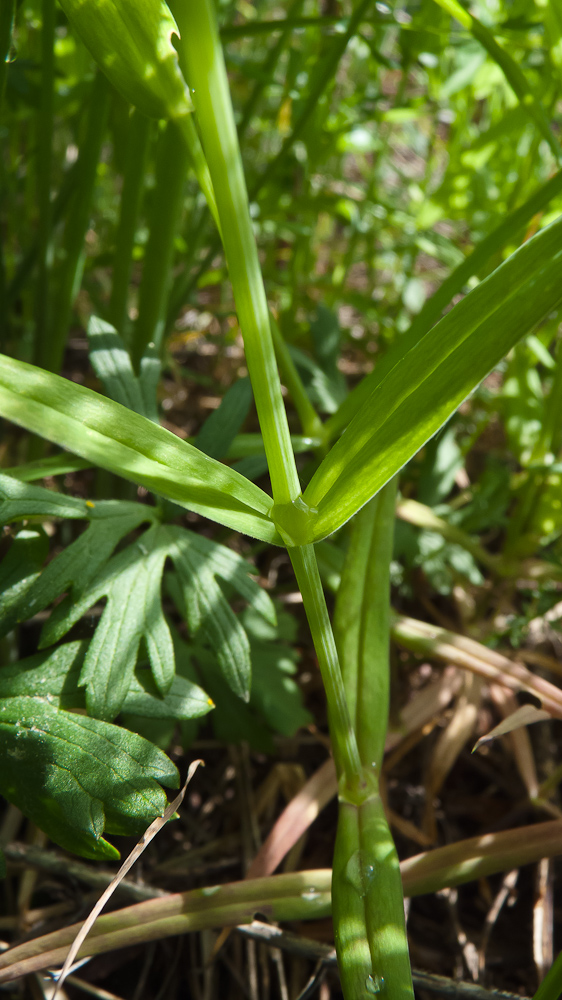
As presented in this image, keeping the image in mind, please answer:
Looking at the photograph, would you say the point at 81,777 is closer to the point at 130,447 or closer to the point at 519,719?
the point at 130,447

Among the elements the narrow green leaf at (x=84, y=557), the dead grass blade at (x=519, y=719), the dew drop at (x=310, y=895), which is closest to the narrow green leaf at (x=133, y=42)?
the narrow green leaf at (x=84, y=557)

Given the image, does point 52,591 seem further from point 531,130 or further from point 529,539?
point 531,130

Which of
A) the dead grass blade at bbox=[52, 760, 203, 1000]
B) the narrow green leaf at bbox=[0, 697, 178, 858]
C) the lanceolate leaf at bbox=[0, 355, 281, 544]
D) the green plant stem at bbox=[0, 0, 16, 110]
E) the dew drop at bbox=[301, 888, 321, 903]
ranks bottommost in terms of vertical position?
the dew drop at bbox=[301, 888, 321, 903]

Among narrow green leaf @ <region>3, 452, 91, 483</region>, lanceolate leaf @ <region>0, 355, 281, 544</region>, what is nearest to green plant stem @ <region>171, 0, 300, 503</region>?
lanceolate leaf @ <region>0, 355, 281, 544</region>

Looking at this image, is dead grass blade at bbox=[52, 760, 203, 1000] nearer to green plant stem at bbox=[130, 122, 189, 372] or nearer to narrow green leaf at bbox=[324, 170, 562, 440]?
narrow green leaf at bbox=[324, 170, 562, 440]

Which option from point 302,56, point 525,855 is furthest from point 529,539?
point 302,56

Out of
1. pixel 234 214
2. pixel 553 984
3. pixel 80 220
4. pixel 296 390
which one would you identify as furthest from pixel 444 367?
pixel 80 220

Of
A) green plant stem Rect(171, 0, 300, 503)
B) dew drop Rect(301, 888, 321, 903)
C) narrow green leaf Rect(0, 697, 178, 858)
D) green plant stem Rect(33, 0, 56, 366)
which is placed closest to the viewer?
green plant stem Rect(171, 0, 300, 503)
